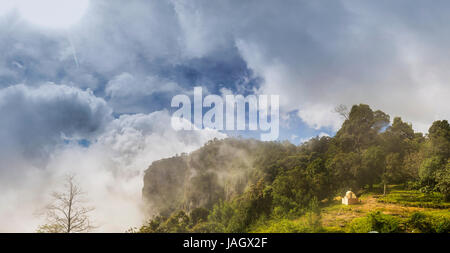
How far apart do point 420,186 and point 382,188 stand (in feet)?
7.80

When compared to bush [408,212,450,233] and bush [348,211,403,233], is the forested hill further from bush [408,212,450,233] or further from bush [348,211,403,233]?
bush [408,212,450,233]

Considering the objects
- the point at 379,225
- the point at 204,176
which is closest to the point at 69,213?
the point at 379,225

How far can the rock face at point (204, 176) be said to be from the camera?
27.1m

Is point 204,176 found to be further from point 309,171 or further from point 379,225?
point 379,225

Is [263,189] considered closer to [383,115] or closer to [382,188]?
[382,188]

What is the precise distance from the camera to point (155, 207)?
41.8 m

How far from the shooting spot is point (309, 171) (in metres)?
17.8

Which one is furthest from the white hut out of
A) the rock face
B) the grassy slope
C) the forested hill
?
the rock face

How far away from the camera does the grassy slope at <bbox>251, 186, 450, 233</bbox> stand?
35.3 feet

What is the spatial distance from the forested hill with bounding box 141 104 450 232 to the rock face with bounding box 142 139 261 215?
0.54 feet

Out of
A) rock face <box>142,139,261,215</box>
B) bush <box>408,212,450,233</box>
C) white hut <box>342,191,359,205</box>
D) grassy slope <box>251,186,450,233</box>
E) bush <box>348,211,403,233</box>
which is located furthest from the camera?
rock face <box>142,139,261,215</box>

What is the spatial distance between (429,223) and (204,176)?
2620cm
